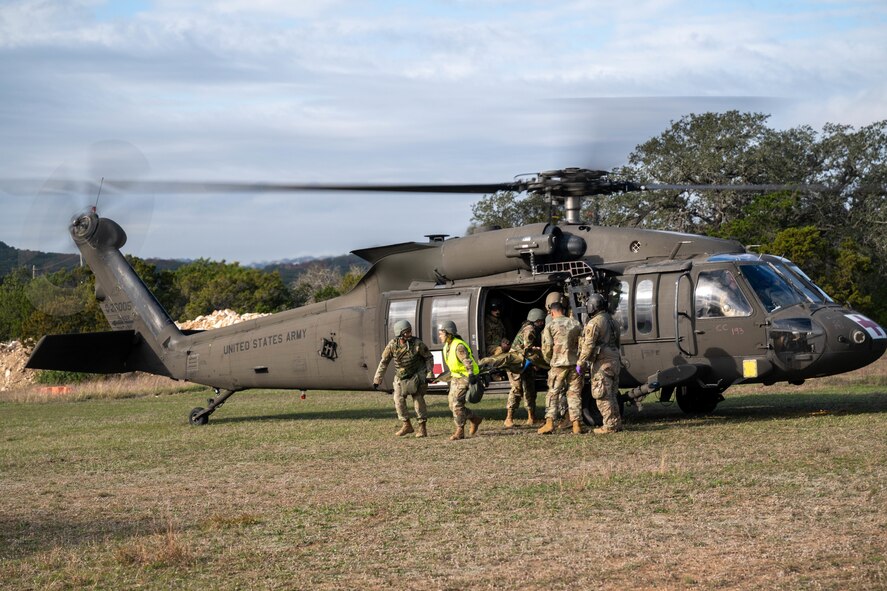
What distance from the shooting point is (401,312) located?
15664 mm

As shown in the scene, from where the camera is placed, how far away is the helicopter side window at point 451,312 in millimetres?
15031

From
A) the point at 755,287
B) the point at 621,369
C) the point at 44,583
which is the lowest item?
the point at 44,583

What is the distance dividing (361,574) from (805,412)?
9.89 m

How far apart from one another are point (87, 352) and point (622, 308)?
9.66m

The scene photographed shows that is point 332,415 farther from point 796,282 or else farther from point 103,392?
point 103,392

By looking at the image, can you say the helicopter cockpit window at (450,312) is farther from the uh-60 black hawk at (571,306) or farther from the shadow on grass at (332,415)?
the shadow on grass at (332,415)


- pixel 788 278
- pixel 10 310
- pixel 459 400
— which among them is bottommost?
pixel 459 400

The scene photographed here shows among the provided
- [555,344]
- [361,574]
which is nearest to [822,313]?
[555,344]

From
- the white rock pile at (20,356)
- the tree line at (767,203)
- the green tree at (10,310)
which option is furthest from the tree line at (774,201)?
the green tree at (10,310)

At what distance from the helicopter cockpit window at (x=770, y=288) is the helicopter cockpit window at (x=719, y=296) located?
Result: 22 centimetres

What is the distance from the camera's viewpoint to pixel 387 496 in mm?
9227

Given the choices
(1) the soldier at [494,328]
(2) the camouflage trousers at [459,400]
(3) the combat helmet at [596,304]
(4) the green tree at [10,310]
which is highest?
(4) the green tree at [10,310]

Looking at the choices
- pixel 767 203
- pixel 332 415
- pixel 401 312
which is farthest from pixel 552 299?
pixel 767 203

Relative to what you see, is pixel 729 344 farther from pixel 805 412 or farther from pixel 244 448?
pixel 244 448
